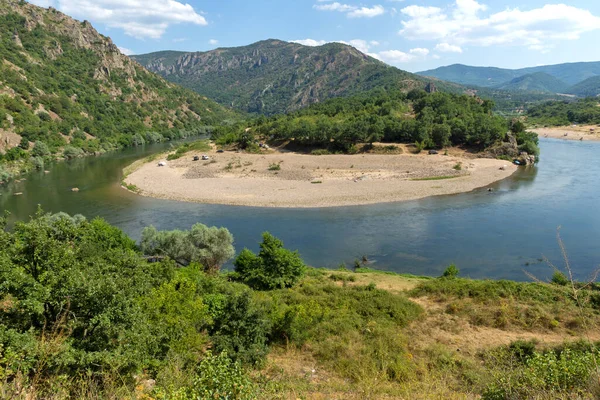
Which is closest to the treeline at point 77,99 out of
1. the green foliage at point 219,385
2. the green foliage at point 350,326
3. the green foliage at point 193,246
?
the green foliage at point 193,246

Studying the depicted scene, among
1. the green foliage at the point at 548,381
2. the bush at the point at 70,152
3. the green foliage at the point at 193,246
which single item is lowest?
the green foliage at the point at 193,246

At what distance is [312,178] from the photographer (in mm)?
61938

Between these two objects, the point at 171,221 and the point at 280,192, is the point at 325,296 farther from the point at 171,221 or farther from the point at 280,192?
the point at 280,192

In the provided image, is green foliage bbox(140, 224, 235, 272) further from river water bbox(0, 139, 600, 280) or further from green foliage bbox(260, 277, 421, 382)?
green foliage bbox(260, 277, 421, 382)

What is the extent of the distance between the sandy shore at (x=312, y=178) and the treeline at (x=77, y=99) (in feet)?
106

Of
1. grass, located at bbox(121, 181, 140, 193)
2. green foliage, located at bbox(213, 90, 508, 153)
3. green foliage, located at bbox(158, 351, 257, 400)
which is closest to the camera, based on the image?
green foliage, located at bbox(158, 351, 257, 400)

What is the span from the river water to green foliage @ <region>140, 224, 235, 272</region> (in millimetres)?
6776

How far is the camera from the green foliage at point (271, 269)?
2425cm

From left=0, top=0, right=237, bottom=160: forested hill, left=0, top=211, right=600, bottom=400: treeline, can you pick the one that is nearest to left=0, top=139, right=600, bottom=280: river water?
left=0, top=211, right=600, bottom=400: treeline

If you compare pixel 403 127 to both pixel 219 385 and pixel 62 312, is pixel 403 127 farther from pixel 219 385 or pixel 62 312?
pixel 219 385

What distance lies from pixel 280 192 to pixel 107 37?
145 metres

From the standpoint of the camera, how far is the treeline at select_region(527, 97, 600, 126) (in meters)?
138

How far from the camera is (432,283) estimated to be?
2309 cm

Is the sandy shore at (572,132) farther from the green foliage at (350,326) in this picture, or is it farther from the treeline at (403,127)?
the green foliage at (350,326)
